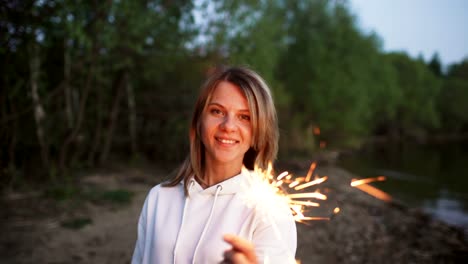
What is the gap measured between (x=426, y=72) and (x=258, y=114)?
6313 cm

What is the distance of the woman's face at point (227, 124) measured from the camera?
6.73 feet

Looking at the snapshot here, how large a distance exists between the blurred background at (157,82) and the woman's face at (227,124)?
6.59ft

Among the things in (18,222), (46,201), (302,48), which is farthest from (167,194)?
(302,48)

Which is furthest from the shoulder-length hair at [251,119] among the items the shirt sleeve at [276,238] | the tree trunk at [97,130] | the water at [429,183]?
the water at [429,183]

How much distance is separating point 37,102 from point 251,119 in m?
7.44

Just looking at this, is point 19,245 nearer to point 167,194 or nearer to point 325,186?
point 167,194

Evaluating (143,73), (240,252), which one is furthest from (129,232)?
(143,73)

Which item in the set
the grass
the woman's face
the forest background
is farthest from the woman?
the grass

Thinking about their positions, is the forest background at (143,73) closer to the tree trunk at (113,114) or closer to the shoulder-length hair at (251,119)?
the tree trunk at (113,114)

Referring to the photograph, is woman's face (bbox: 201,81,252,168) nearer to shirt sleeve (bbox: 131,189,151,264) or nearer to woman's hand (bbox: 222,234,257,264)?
shirt sleeve (bbox: 131,189,151,264)

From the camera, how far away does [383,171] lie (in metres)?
21.8

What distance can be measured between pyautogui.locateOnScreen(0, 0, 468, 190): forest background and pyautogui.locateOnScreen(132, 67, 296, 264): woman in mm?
2704

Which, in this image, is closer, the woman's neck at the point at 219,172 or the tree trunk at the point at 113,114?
the woman's neck at the point at 219,172

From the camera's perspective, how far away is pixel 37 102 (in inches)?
311
